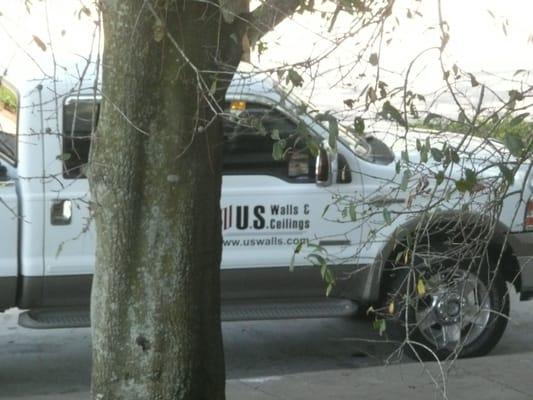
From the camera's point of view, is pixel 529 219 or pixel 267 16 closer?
pixel 267 16

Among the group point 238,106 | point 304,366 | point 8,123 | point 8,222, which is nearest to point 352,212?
point 238,106

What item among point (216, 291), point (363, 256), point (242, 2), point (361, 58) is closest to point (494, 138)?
point (361, 58)

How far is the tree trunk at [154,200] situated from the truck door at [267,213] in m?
2.44

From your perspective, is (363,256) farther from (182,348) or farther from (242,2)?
(242,2)

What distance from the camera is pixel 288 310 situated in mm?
7652

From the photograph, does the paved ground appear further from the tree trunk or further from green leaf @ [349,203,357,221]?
green leaf @ [349,203,357,221]

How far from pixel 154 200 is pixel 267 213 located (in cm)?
275

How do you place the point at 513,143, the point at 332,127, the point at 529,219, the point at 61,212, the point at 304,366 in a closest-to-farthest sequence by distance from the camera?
the point at 513,143 < the point at 332,127 < the point at 61,212 < the point at 529,219 < the point at 304,366

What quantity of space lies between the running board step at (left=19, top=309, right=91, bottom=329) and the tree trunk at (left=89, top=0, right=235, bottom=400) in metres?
2.23

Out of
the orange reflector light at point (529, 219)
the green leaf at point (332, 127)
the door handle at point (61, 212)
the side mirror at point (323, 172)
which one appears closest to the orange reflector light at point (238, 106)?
the side mirror at point (323, 172)

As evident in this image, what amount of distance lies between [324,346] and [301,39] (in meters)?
3.70

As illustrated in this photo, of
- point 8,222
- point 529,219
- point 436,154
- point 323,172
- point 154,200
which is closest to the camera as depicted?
point 436,154

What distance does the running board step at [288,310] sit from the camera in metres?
7.55

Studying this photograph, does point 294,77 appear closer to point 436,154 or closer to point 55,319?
point 436,154
